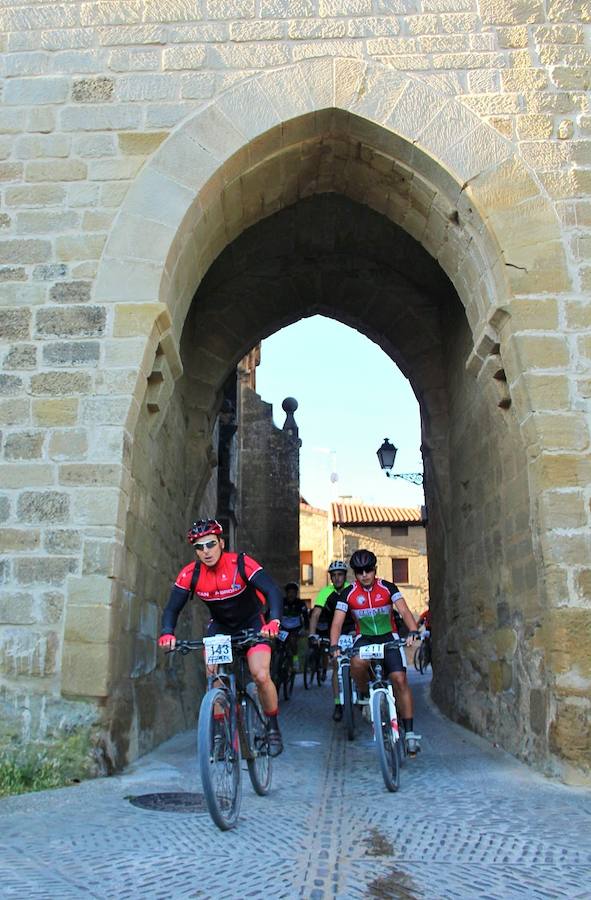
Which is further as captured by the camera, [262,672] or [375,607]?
[375,607]

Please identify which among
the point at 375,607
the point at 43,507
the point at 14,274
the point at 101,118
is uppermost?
the point at 101,118

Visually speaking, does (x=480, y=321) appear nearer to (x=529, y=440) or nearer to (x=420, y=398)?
(x=529, y=440)

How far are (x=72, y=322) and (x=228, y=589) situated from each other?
2.15 metres

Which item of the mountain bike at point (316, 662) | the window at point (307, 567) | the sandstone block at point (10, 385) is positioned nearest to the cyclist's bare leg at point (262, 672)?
the sandstone block at point (10, 385)

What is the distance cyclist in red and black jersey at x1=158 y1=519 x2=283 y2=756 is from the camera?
4.35 m

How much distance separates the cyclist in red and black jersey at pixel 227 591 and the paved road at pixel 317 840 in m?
0.55

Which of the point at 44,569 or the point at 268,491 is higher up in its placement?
the point at 268,491

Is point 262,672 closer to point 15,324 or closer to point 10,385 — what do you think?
point 10,385

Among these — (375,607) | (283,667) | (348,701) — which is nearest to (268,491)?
(283,667)

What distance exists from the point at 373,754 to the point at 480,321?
3254mm

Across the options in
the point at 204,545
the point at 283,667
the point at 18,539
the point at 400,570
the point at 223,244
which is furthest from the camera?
the point at 400,570

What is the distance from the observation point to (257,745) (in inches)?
167

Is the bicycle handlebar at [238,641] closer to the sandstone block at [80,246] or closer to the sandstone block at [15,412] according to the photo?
the sandstone block at [15,412]

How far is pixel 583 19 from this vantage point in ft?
19.6
